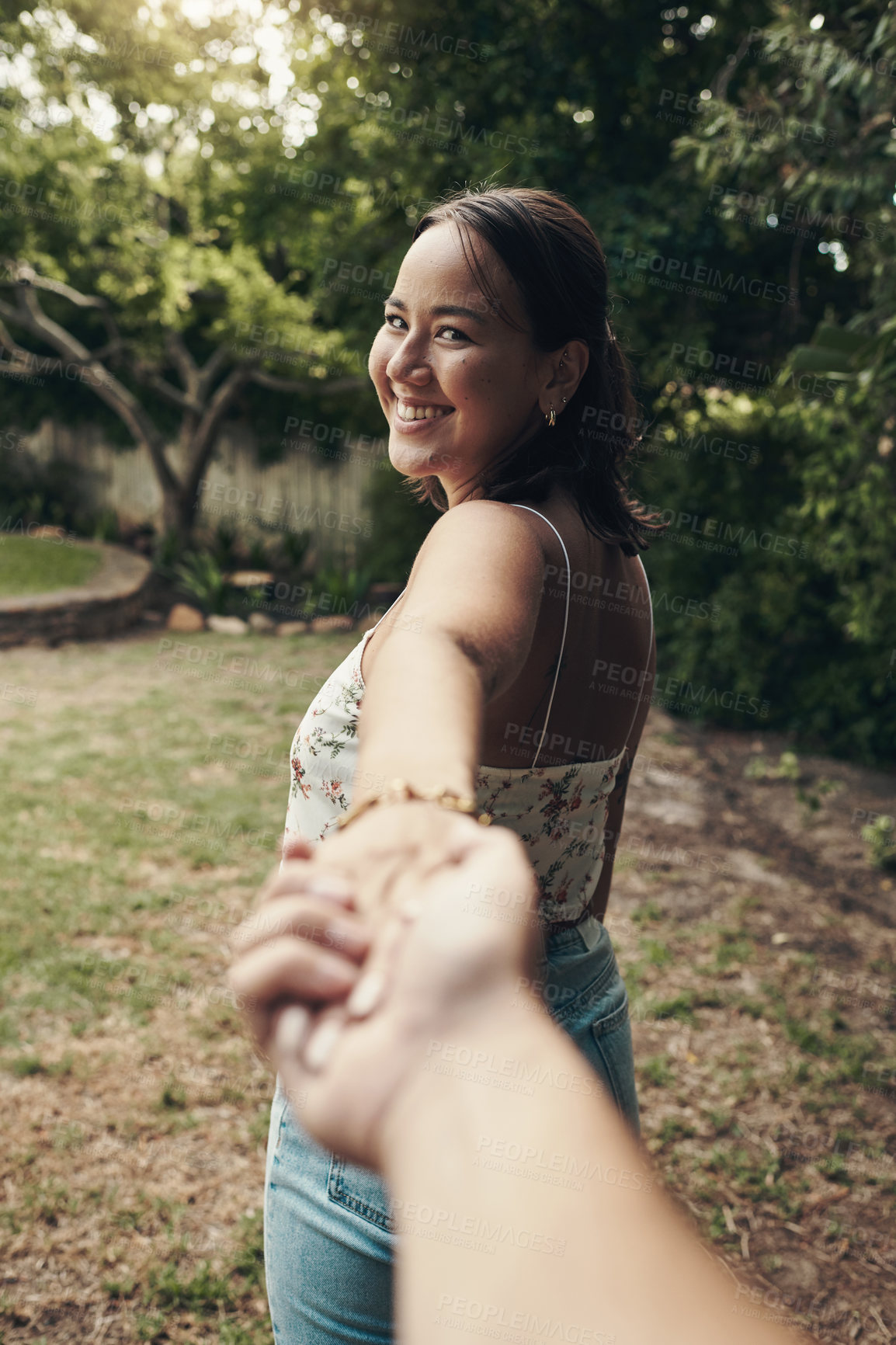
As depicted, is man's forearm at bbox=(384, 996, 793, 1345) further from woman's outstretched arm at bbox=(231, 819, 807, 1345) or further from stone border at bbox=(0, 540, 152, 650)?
stone border at bbox=(0, 540, 152, 650)

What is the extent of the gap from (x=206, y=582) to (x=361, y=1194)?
9.45 meters

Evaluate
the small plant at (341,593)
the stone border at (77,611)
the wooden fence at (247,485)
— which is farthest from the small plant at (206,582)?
the wooden fence at (247,485)

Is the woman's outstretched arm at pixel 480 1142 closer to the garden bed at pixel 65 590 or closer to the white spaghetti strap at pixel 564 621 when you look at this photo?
the white spaghetti strap at pixel 564 621

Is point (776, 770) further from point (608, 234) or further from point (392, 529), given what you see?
point (392, 529)

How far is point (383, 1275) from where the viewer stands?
3.45 ft

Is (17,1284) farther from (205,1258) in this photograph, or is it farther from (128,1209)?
(205,1258)

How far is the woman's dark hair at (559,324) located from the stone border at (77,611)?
7.97 meters

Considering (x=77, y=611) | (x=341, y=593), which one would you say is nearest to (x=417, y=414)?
(x=77, y=611)

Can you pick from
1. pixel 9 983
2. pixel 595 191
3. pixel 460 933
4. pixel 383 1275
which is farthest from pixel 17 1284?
pixel 595 191

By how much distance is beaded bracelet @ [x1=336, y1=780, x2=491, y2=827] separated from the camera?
625 millimetres

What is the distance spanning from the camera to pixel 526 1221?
0.49 metres

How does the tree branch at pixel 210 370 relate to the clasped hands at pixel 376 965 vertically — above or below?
above

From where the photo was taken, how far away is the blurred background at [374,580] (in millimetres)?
2867

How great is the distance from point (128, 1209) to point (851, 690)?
551cm
